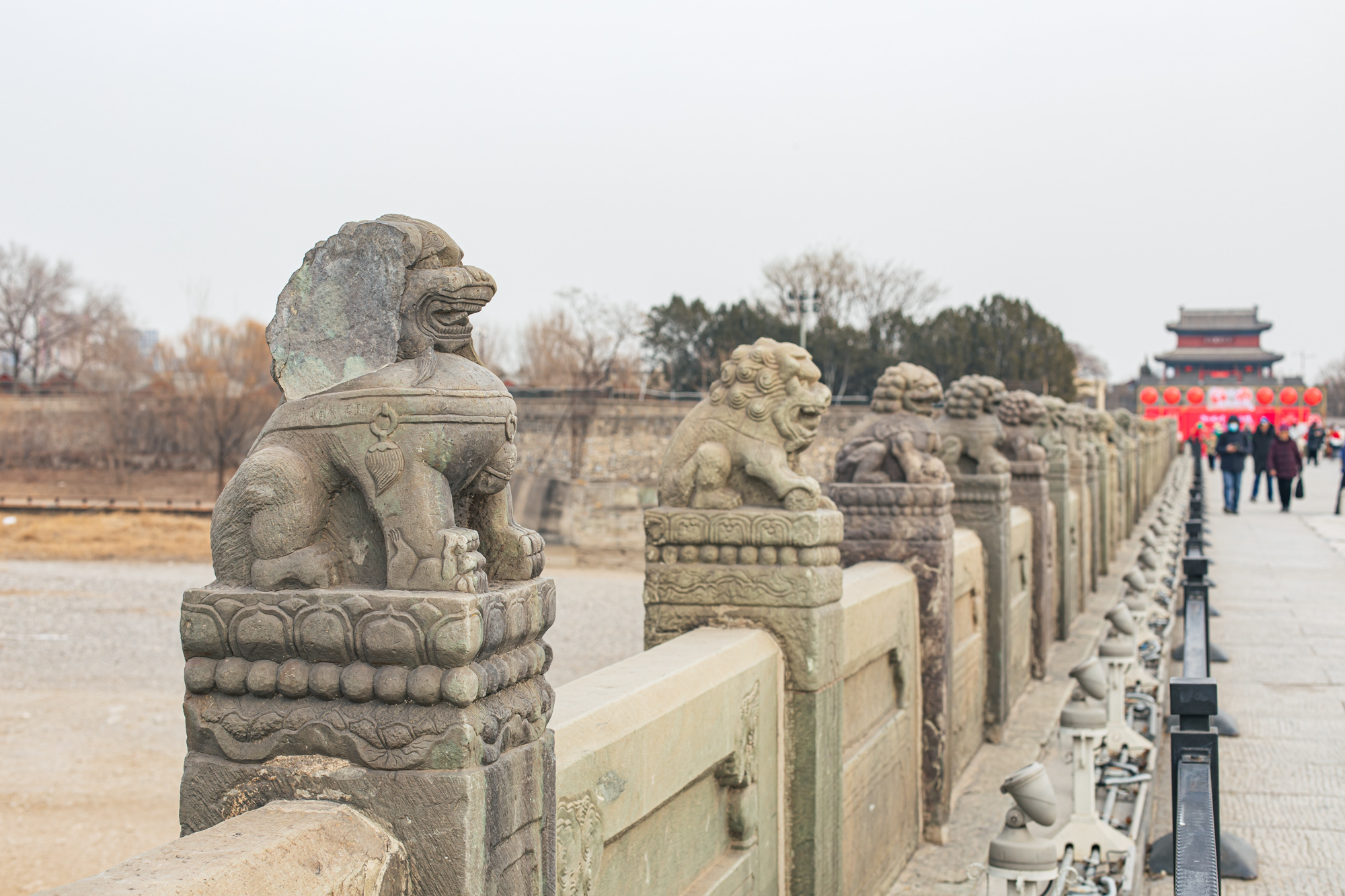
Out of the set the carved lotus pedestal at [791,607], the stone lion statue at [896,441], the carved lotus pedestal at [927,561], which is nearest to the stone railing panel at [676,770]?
the carved lotus pedestal at [791,607]

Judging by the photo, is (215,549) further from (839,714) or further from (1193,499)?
(1193,499)

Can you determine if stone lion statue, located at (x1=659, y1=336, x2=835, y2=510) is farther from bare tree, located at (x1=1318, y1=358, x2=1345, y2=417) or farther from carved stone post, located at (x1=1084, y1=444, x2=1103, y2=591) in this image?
bare tree, located at (x1=1318, y1=358, x2=1345, y2=417)

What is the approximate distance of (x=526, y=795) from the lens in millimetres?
2053

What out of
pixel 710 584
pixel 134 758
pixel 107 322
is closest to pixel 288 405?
pixel 710 584

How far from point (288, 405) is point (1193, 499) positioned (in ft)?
32.4

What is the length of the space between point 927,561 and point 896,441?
58cm

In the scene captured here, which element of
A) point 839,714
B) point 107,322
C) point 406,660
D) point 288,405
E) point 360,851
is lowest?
point 839,714

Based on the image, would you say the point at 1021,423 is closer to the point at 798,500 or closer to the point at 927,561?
the point at 927,561

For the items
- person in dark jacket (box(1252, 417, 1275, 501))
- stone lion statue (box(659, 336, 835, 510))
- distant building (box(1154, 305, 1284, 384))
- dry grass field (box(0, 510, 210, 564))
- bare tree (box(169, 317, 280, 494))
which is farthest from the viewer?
distant building (box(1154, 305, 1284, 384))

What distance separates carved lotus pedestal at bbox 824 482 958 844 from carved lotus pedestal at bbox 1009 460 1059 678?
135 inches

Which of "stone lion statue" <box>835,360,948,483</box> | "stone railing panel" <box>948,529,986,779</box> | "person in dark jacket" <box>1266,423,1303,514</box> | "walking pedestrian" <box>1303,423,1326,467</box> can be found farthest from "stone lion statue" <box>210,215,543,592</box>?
"walking pedestrian" <box>1303,423,1326,467</box>

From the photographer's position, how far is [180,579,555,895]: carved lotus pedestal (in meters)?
1.87

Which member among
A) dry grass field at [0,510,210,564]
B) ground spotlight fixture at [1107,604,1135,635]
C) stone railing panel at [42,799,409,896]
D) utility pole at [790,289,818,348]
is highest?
utility pole at [790,289,818,348]

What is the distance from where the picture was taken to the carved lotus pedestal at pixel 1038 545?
8.57m
